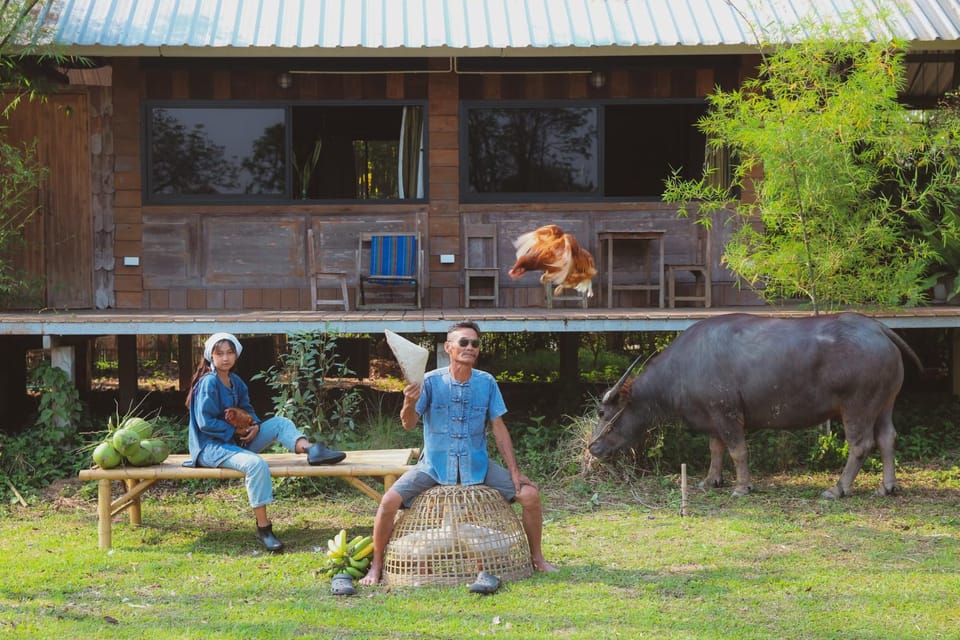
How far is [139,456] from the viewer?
21.1 ft

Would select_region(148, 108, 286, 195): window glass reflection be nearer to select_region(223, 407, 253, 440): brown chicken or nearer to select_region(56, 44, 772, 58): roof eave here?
select_region(56, 44, 772, 58): roof eave

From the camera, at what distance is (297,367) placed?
27.6 feet

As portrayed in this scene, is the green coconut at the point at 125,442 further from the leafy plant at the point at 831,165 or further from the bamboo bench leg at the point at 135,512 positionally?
the leafy plant at the point at 831,165

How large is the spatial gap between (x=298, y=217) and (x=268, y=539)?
15.5 ft

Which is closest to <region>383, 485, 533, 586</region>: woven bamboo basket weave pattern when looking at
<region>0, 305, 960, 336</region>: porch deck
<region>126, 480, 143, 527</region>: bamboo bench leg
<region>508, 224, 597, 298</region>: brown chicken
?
<region>126, 480, 143, 527</region>: bamboo bench leg

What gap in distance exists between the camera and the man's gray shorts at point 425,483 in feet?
18.1

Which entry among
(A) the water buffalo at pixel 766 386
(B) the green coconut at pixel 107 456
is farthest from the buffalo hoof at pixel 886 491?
(B) the green coconut at pixel 107 456

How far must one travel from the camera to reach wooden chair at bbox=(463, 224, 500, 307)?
1033cm

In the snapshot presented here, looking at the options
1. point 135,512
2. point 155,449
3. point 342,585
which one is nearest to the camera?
point 342,585

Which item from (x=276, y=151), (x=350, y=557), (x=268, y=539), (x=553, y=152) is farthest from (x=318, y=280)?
(x=350, y=557)

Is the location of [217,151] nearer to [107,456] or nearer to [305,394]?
[305,394]

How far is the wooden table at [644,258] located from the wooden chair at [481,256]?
1.06 metres

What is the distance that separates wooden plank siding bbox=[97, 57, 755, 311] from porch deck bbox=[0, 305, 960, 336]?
1239 millimetres

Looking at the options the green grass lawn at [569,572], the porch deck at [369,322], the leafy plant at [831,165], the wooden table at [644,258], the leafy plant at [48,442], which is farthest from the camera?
Result: the wooden table at [644,258]
